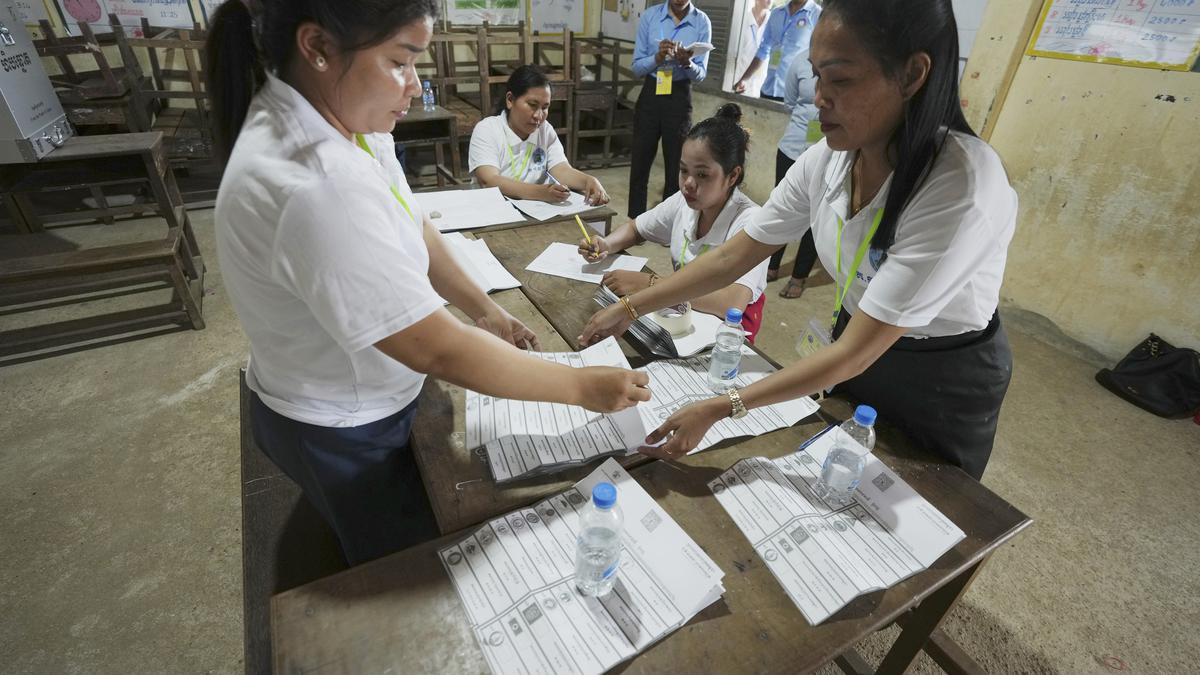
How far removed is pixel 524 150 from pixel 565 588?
7.68ft

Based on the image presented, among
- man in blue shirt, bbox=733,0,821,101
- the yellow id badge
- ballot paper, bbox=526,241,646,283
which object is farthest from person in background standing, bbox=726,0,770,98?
ballot paper, bbox=526,241,646,283

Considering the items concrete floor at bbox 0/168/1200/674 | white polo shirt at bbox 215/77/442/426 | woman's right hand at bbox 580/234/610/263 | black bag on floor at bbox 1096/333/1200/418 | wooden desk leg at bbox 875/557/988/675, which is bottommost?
concrete floor at bbox 0/168/1200/674

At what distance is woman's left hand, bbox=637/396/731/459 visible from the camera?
0.93 meters

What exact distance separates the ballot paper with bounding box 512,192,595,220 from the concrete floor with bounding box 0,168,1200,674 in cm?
121

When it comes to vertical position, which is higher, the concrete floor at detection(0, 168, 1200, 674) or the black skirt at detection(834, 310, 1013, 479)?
the black skirt at detection(834, 310, 1013, 479)

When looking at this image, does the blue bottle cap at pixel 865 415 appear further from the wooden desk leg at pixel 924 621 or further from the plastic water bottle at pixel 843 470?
the wooden desk leg at pixel 924 621

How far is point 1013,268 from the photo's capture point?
3.03 meters

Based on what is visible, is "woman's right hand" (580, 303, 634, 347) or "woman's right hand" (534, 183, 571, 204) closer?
"woman's right hand" (580, 303, 634, 347)

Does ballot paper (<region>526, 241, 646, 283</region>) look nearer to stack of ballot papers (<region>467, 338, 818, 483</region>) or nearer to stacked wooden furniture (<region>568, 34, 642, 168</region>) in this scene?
stack of ballot papers (<region>467, 338, 818, 483</region>)

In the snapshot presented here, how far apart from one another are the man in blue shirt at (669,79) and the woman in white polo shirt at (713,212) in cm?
205

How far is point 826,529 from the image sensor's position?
0.85m

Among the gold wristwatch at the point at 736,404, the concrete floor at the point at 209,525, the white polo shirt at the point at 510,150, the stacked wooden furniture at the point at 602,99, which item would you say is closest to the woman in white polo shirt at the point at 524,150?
the white polo shirt at the point at 510,150

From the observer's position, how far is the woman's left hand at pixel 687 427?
934 millimetres

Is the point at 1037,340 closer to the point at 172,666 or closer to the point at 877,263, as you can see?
the point at 877,263
